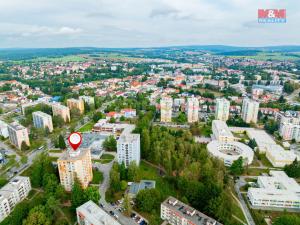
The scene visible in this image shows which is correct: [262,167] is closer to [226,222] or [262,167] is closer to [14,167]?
[226,222]

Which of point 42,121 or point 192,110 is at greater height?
point 192,110

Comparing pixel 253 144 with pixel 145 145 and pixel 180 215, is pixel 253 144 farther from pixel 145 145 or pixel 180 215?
pixel 180 215

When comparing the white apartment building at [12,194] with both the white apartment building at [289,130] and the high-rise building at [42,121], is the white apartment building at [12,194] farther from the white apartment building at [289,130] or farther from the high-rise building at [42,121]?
the white apartment building at [289,130]

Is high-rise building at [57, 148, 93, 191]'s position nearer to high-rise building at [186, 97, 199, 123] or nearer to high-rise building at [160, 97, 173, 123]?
high-rise building at [160, 97, 173, 123]

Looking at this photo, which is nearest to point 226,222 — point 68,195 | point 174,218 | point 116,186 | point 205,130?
point 174,218

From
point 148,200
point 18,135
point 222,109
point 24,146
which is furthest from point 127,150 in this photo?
point 222,109

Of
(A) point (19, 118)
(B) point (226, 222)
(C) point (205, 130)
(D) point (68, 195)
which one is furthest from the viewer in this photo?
(A) point (19, 118)
